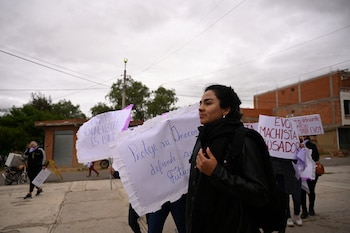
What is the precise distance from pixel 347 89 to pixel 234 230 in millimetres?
42481

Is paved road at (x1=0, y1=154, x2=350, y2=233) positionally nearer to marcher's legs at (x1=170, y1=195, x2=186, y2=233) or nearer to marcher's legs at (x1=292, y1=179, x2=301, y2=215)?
marcher's legs at (x1=292, y1=179, x2=301, y2=215)

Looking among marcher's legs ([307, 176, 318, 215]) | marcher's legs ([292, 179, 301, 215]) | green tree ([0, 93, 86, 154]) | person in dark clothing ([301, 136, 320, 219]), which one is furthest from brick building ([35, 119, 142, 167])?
marcher's legs ([292, 179, 301, 215])

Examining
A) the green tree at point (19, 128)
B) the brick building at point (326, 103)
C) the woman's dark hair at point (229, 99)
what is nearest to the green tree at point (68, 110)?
the green tree at point (19, 128)

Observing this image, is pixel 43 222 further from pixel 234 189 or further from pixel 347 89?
pixel 347 89

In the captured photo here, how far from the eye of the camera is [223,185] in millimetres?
1597

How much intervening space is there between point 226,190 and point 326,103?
41591mm

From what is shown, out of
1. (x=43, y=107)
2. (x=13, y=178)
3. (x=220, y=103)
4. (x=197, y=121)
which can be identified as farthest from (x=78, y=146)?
(x=43, y=107)

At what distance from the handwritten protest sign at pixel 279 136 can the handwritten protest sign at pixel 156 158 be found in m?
2.42

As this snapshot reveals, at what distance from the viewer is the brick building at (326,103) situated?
114ft

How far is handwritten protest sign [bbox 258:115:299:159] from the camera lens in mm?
5012

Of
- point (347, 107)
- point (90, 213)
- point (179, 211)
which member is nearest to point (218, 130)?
point (179, 211)

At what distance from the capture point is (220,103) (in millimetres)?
1946

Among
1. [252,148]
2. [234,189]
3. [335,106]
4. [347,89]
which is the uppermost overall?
[347,89]

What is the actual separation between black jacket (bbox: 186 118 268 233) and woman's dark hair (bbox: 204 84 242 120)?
130 millimetres
